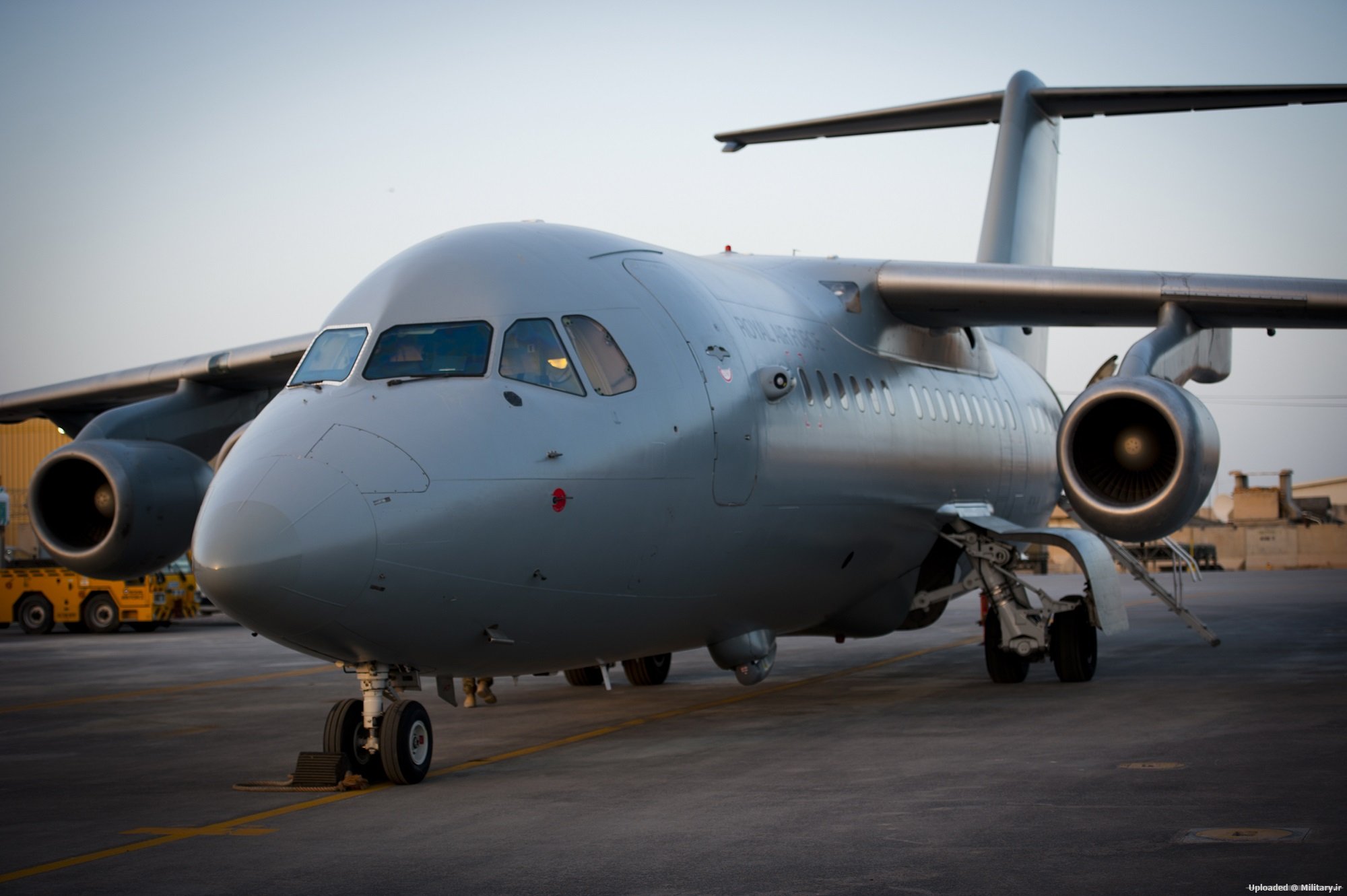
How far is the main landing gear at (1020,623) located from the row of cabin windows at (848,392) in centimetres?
172

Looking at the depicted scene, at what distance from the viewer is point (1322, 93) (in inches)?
600

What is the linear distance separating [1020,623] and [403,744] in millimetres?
6796

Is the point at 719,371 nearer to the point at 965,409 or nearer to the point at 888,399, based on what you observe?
the point at 888,399

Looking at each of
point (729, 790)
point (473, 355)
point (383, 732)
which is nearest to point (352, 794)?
point (383, 732)

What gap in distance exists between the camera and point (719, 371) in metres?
9.36

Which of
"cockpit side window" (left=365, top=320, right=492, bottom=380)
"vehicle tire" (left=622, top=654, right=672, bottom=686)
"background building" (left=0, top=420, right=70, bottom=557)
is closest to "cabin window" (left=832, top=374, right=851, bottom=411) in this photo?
"cockpit side window" (left=365, top=320, right=492, bottom=380)

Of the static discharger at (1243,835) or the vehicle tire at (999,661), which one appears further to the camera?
the vehicle tire at (999,661)

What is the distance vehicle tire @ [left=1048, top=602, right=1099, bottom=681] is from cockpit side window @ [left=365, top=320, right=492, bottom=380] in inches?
285

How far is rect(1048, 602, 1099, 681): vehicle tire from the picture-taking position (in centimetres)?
1337

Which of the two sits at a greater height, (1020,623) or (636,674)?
(1020,623)

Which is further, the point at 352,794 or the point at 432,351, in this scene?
the point at 432,351

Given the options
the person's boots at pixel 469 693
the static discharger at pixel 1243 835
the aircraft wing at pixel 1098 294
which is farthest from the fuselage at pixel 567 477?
the static discharger at pixel 1243 835

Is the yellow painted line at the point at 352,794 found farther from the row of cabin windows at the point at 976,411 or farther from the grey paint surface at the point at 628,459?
the row of cabin windows at the point at 976,411

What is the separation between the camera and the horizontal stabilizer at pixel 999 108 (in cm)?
1622
